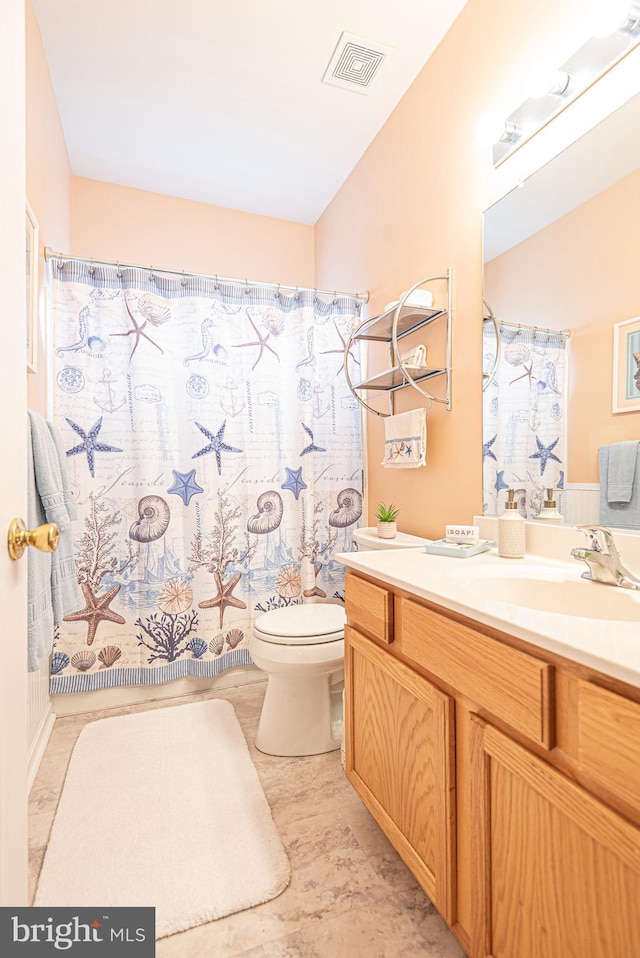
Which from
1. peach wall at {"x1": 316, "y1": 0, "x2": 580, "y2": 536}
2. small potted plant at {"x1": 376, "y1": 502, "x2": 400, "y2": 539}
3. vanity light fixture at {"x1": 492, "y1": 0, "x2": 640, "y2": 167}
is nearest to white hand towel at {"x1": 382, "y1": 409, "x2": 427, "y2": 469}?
peach wall at {"x1": 316, "y1": 0, "x2": 580, "y2": 536}

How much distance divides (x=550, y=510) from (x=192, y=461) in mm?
1540

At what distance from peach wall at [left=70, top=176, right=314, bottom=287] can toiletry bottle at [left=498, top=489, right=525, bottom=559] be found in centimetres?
224

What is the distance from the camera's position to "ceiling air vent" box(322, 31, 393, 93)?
1.74 meters

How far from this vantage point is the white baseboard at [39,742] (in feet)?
5.24

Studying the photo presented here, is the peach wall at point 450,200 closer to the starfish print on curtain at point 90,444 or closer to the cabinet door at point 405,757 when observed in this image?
the cabinet door at point 405,757

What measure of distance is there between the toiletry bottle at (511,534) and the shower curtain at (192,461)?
1147 mm

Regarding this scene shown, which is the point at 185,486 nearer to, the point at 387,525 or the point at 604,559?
the point at 387,525

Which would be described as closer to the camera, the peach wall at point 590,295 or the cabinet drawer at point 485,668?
the cabinet drawer at point 485,668

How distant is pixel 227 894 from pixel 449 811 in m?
0.65

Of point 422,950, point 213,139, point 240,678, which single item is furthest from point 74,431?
point 422,950

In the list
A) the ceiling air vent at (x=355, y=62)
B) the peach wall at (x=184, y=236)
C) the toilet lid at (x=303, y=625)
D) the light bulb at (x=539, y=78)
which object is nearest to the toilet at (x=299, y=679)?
the toilet lid at (x=303, y=625)

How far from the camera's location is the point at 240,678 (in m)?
2.31

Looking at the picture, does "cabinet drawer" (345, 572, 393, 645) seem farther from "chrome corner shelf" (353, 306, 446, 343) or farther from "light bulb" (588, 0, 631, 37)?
"light bulb" (588, 0, 631, 37)

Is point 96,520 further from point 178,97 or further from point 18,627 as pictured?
point 178,97
